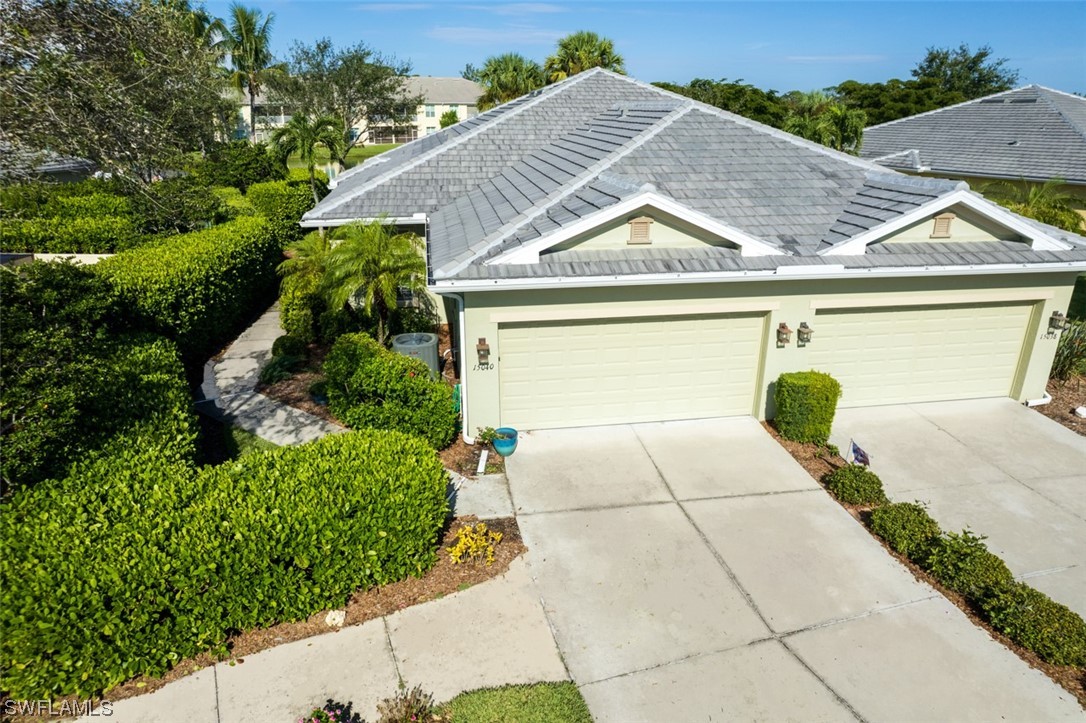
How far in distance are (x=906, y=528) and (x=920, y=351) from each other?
487 cm

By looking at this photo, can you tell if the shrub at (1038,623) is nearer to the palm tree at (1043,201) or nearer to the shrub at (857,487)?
the shrub at (857,487)

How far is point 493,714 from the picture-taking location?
18.5ft

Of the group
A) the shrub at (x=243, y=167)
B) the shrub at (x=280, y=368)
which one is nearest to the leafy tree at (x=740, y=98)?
the shrub at (x=243, y=167)

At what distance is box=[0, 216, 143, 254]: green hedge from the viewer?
685 inches

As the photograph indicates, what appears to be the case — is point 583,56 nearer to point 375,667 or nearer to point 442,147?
point 442,147

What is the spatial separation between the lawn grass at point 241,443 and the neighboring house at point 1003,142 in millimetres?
23241

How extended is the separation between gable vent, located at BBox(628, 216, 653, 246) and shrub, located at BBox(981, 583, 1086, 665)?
655cm

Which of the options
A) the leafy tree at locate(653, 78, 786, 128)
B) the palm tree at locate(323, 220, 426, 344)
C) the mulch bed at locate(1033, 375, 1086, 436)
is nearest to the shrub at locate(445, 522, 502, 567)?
the palm tree at locate(323, 220, 426, 344)

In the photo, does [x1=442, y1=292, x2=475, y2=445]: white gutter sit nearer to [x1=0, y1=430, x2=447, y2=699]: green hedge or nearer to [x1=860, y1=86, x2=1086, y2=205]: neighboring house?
[x1=0, y1=430, x2=447, y2=699]: green hedge

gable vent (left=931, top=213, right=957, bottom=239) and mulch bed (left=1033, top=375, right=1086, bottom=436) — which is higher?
gable vent (left=931, top=213, right=957, bottom=239)

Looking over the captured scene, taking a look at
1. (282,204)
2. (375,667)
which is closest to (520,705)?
(375,667)

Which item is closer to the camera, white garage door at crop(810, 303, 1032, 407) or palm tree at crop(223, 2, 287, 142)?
white garage door at crop(810, 303, 1032, 407)

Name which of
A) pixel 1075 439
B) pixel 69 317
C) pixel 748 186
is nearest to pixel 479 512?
pixel 69 317

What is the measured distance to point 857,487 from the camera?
29.2 feet
